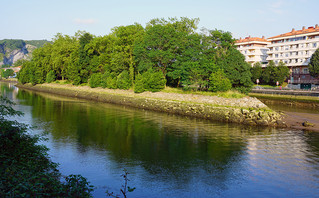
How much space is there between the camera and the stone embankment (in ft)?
144

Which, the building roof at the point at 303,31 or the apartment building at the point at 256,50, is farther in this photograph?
the apartment building at the point at 256,50

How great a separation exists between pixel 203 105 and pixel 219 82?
7971mm

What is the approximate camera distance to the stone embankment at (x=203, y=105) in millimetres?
44000

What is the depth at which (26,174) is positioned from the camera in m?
14.0

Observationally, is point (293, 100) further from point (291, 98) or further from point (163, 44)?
point (163, 44)

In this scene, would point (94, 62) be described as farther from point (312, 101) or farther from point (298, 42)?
point (298, 42)

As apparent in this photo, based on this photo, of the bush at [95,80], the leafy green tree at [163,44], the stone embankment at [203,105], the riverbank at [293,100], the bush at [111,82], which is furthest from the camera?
the bush at [95,80]

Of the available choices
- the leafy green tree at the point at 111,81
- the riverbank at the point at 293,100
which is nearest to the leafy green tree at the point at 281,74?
the riverbank at the point at 293,100

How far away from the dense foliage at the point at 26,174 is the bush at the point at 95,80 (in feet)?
231

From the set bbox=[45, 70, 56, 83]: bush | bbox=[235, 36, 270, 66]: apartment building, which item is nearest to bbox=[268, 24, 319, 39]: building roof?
bbox=[235, 36, 270, 66]: apartment building

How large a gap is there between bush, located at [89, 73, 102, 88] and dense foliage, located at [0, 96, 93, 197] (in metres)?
70.6

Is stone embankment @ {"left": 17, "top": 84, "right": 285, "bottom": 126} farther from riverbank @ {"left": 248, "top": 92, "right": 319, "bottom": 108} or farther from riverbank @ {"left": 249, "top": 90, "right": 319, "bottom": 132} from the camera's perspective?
riverbank @ {"left": 248, "top": 92, "right": 319, "bottom": 108}

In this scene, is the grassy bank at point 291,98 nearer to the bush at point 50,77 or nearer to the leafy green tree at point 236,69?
the leafy green tree at point 236,69

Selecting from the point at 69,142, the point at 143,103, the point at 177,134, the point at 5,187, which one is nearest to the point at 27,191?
the point at 5,187
